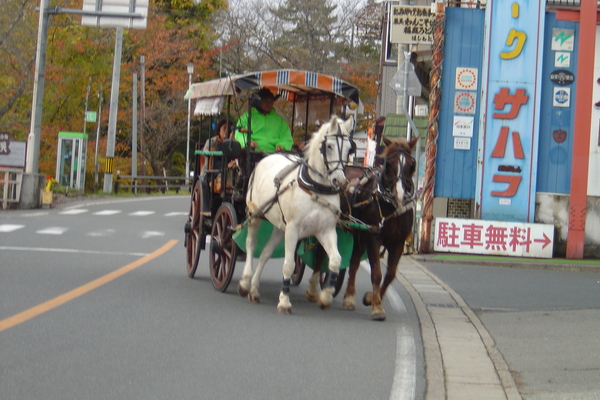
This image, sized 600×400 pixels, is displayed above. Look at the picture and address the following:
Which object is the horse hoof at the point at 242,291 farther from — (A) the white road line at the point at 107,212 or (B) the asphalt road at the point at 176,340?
(A) the white road line at the point at 107,212

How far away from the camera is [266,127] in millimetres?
11141

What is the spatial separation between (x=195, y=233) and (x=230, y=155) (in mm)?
2079

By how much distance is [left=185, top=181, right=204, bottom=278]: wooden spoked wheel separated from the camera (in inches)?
471

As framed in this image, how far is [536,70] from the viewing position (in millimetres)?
18188

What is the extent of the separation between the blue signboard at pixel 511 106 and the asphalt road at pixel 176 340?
6.14 meters

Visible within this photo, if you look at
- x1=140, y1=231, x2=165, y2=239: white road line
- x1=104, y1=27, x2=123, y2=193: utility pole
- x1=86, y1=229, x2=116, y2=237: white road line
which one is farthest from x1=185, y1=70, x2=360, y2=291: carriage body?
x1=104, y1=27, x2=123, y2=193: utility pole

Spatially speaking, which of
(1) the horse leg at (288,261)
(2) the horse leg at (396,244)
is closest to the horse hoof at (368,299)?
(2) the horse leg at (396,244)

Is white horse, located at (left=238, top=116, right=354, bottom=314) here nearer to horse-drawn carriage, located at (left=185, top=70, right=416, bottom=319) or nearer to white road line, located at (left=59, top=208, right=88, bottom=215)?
horse-drawn carriage, located at (left=185, top=70, right=416, bottom=319)

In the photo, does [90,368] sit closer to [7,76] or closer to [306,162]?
[306,162]

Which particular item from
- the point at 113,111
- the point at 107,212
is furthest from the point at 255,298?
the point at 113,111

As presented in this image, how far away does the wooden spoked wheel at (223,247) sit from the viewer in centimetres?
1052

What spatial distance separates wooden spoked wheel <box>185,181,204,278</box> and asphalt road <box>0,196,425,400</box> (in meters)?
0.25

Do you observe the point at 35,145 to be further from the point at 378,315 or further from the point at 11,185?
the point at 378,315

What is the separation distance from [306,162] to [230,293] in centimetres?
248
